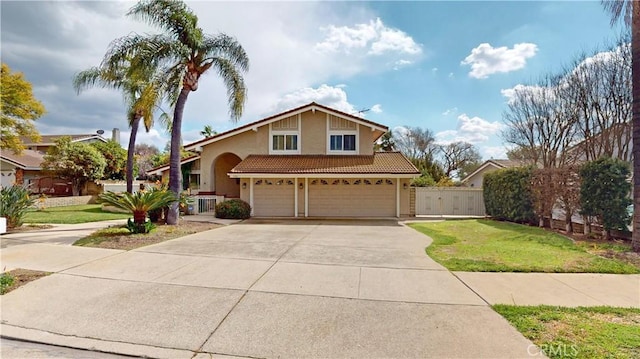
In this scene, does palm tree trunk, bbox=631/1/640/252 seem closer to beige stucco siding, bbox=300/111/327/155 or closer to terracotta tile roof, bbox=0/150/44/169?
beige stucco siding, bbox=300/111/327/155

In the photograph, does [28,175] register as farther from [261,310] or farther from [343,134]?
[261,310]

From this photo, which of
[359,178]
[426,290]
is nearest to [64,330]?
[426,290]

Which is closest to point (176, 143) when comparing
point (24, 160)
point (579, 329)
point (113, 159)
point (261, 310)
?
point (261, 310)

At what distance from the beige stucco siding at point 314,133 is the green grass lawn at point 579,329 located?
1517cm

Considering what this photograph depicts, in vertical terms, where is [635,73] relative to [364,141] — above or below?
above

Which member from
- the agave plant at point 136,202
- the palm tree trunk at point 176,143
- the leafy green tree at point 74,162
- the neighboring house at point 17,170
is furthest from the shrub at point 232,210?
the neighboring house at point 17,170

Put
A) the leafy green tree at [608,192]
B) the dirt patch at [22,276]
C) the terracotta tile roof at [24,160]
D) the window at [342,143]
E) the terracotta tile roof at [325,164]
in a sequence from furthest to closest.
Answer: the terracotta tile roof at [24,160], the window at [342,143], the terracotta tile roof at [325,164], the leafy green tree at [608,192], the dirt patch at [22,276]

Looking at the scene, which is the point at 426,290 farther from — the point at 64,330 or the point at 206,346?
the point at 64,330

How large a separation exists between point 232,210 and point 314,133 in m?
6.85

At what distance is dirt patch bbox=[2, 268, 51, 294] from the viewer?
5.26m

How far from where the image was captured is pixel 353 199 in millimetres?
17703

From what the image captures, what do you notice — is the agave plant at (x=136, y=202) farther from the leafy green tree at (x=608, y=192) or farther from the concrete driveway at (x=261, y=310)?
the leafy green tree at (x=608, y=192)

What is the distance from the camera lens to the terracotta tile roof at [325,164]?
1660 centimetres

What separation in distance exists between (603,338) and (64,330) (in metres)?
6.50
